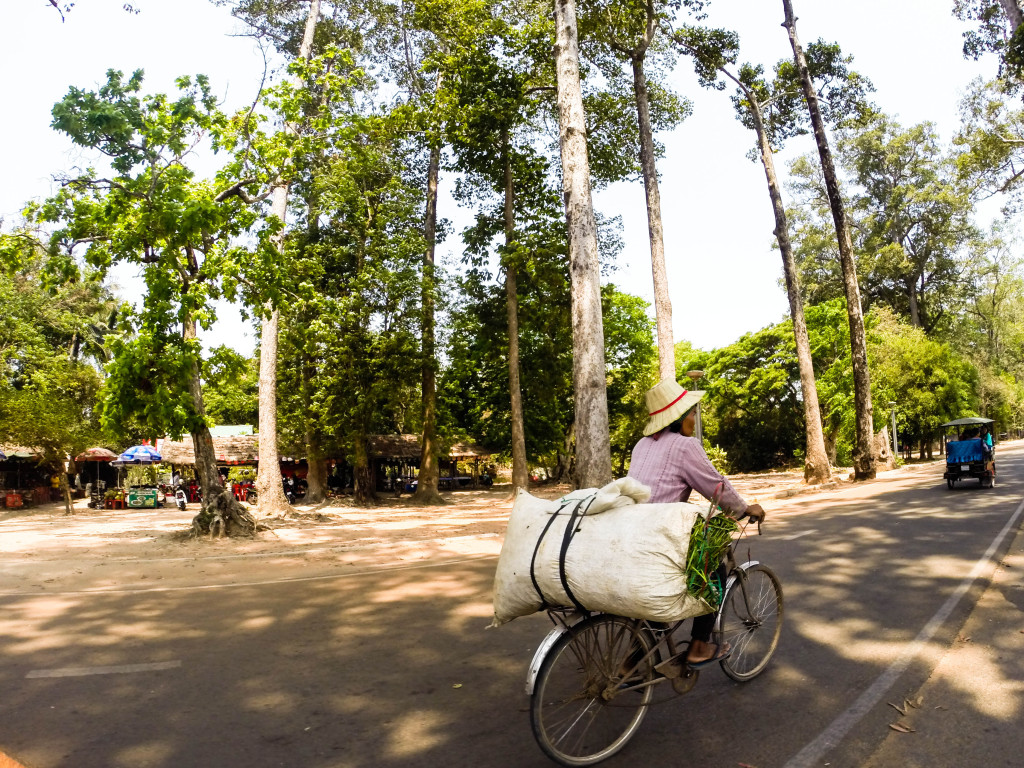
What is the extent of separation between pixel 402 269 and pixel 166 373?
44.1 ft

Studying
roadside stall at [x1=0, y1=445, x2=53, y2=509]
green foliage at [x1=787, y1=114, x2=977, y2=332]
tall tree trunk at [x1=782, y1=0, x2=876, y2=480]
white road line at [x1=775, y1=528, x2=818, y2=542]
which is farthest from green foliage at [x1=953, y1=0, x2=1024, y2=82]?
roadside stall at [x1=0, y1=445, x2=53, y2=509]

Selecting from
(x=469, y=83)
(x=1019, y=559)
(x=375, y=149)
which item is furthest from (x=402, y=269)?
(x=1019, y=559)

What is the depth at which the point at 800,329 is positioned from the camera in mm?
24016

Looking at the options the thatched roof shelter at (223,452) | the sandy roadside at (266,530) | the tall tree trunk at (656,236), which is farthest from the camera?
the thatched roof shelter at (223,452)

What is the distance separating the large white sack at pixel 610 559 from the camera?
3434mm

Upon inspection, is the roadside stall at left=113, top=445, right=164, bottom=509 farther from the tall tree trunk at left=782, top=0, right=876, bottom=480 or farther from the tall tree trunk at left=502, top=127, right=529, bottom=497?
the tall tree trunk at left=782, top=0, right=876, bottom=480

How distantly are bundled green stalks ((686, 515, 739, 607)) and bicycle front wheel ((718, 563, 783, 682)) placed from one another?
0.26 metres

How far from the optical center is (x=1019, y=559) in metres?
8.28

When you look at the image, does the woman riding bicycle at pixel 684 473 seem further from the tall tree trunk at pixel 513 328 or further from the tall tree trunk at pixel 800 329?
the tall tree trunk at pixel 513 328

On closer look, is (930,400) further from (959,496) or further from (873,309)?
(959,496)

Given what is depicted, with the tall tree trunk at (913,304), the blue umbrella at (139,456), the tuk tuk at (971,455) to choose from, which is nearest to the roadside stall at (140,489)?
the blue umbrella at (139,456)

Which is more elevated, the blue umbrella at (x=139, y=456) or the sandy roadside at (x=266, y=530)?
the blue umbrella at (x=139, y=456)

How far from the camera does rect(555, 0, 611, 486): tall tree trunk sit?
10.3 metres

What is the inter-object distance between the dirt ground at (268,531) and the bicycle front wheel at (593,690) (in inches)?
217
